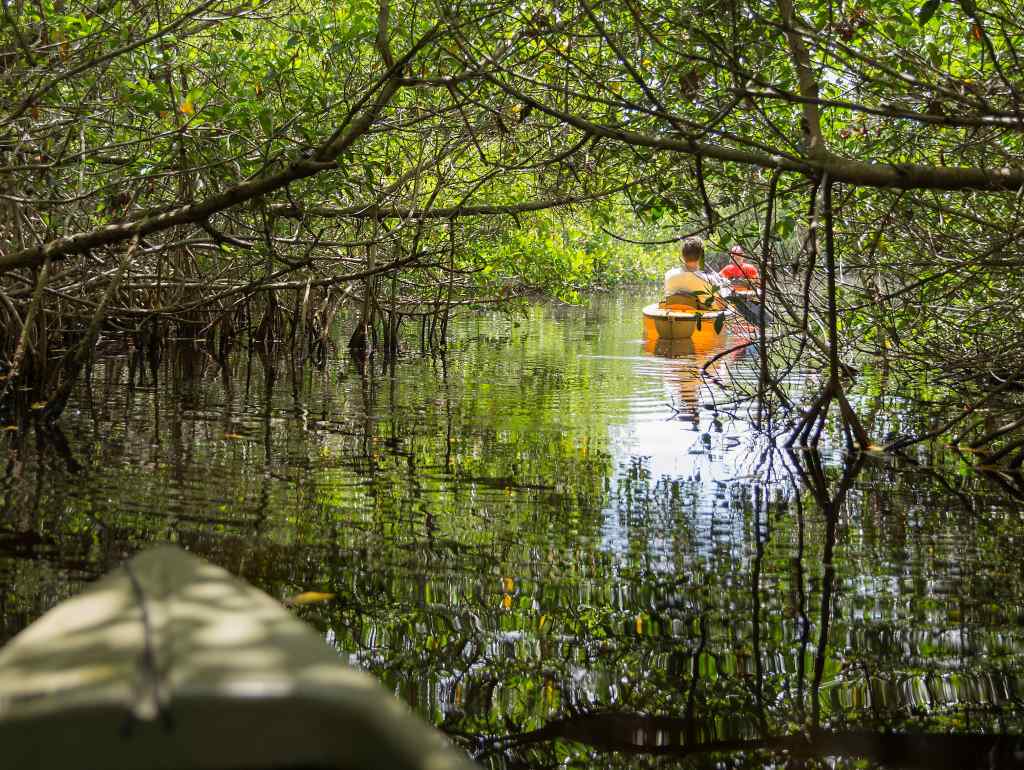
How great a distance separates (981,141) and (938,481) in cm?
152

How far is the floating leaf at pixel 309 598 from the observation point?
2930 millimetres

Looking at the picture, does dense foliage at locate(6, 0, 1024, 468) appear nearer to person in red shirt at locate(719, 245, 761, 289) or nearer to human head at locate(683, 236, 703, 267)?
person in red shirt at locate(719, 245, 761, 289)

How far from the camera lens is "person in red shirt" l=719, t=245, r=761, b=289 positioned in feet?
18.2

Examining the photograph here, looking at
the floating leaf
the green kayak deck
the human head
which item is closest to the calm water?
the floating leaf

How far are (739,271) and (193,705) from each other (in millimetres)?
7010

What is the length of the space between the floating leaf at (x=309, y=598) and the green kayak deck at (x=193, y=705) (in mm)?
1507

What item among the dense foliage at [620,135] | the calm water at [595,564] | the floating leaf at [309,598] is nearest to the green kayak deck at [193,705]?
the calm water at [595,564]

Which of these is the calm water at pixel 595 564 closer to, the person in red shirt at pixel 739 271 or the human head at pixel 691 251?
the person in red shirt at pixel 739 271

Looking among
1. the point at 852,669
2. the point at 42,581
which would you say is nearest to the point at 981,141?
the point at 852,669

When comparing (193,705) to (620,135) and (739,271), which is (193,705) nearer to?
(620,135)

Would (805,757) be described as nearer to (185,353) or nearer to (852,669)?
(852,669)

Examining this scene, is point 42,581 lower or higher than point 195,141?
lower

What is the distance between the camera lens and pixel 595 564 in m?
3.45

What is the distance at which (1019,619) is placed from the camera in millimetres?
2916
